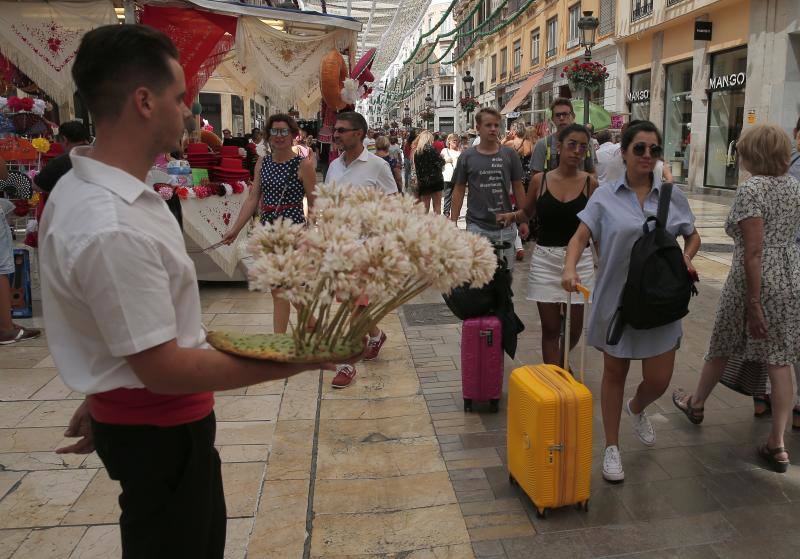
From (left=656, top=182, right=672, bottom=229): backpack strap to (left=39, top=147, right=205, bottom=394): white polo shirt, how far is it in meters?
2.42

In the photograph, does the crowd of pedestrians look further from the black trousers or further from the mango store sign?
the mango store sign

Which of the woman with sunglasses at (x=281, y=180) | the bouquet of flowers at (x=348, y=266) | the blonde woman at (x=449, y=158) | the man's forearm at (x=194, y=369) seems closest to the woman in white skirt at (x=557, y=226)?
the woman with sunglasses at (x=281, y=180)

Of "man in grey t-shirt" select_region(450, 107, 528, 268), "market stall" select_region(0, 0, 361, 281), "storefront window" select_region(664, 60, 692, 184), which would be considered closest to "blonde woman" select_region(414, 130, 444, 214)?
"market stall" select_region(0, 0, 361, 281)

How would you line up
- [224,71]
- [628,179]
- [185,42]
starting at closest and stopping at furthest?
[628,179] < [185,42] < [224,71]

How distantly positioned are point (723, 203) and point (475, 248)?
16.2 m

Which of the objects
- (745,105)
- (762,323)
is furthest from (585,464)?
(745,105)

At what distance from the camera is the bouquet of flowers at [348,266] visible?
137 cm

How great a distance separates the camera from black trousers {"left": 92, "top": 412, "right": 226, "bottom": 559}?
1551 millimetres

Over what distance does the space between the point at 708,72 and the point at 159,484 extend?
19.7 metres

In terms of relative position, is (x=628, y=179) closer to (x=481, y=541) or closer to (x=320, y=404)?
(x=481, y=541)

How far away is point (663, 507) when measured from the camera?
10.1 ft

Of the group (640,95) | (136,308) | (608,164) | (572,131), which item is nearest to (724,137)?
(640,95)

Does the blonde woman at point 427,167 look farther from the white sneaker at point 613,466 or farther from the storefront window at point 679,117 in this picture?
the storefront window at point 679,117

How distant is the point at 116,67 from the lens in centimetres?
136
